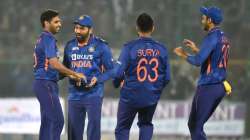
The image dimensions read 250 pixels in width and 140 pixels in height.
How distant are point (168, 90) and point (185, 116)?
756 mm

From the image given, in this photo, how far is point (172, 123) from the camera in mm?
15555

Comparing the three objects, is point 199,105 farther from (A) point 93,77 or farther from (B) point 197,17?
(B) point 197,17

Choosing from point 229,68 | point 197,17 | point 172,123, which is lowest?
point 172,123

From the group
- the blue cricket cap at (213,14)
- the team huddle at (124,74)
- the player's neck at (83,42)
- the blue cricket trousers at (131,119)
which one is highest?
the blue cricket cap at (213,14)

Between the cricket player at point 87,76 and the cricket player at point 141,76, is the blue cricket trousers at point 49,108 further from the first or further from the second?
the cricket player at point 141,76

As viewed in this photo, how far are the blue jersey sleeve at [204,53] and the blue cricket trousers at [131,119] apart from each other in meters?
0.83

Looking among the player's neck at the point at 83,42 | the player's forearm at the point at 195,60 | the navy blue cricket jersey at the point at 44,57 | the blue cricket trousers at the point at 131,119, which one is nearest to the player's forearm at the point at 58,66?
the navy blue cricket jersey at the point at 44,57

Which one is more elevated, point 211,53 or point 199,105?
point 211,53

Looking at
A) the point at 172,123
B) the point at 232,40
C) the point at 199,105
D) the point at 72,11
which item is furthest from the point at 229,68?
the point at 199,105

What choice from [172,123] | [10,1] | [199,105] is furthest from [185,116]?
[199,105]

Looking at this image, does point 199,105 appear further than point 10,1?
No

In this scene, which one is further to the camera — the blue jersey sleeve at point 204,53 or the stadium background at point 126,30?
the stadium background at point 126,30

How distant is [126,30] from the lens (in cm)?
1605

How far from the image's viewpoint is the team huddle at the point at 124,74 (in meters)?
8.73
